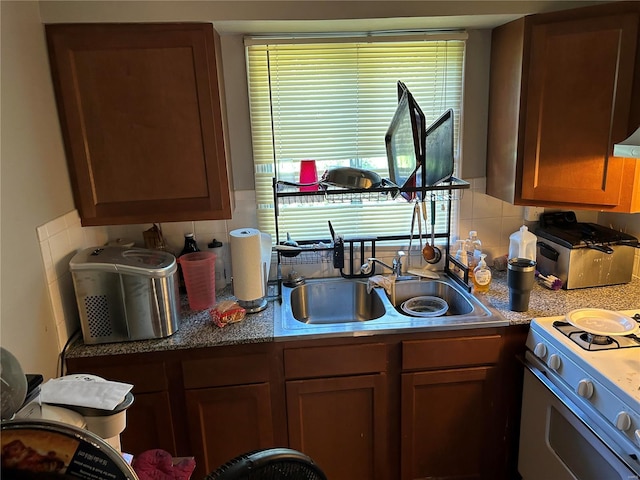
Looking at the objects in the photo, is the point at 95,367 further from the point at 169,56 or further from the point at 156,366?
the point at 169,56

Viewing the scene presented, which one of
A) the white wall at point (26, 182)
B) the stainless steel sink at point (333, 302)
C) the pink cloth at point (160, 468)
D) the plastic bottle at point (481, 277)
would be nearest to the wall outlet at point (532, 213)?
the plastic bottle at point (481, 277)

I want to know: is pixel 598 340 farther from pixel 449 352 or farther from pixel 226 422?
pixel 226 422

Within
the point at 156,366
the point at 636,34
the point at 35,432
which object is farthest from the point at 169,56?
the point at 636,34

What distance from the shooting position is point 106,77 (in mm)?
1697

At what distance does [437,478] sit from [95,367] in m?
1.42

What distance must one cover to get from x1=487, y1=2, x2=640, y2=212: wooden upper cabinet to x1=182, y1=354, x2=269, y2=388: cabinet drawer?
4.03 feet

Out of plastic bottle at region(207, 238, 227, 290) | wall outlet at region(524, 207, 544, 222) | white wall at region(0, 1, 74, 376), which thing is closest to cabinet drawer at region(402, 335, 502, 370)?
A: wall outlet at region(524, 207, 544, 222)

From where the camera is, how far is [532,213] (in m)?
2.29

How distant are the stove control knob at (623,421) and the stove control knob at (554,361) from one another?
0.28 metres

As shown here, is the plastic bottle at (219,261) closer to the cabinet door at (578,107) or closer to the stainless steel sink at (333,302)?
the stainless steel sink at (333,302)

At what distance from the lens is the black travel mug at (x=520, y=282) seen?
5.93 ft

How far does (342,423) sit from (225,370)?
0.51 metres

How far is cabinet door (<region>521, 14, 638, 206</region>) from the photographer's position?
1708mm

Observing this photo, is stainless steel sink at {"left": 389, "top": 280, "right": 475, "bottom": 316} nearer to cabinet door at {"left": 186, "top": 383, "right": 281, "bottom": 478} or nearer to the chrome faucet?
the chrome faucet
